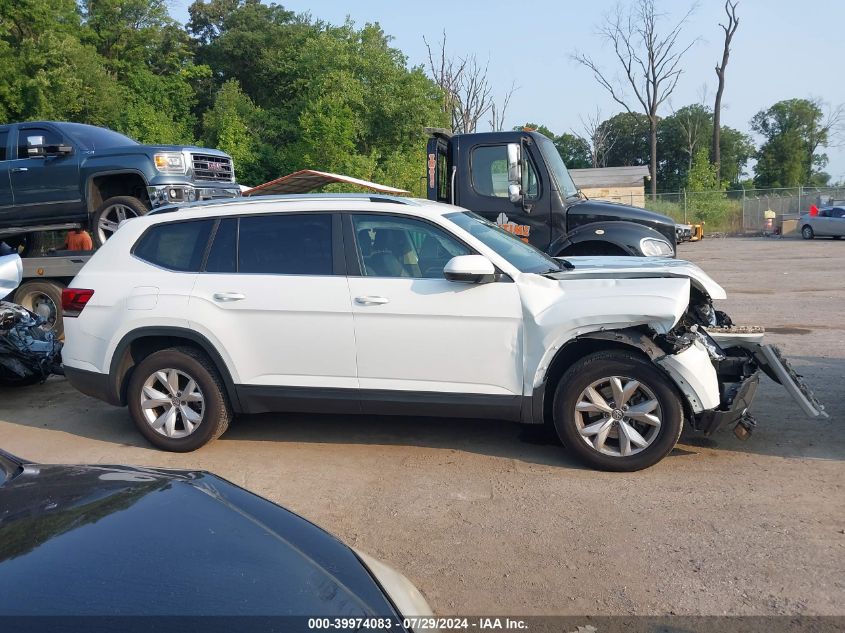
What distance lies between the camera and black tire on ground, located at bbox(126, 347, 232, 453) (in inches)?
229

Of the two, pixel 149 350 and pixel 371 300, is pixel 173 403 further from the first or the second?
pixel 371 300

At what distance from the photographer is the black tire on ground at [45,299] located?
9.98 metres

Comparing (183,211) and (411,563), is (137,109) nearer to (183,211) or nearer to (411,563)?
(183,211)

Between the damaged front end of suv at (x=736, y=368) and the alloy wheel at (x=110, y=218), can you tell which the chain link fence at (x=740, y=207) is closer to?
the alloy wheel at (x=110, y=218)

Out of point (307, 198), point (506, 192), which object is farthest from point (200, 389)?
point (506, 192)

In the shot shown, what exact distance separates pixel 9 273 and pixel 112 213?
9.20 feet

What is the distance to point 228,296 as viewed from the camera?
573 centimetres

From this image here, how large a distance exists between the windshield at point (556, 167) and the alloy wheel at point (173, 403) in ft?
16.2

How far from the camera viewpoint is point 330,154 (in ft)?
95.1

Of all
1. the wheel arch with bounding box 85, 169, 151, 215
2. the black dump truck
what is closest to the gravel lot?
the black dump truck

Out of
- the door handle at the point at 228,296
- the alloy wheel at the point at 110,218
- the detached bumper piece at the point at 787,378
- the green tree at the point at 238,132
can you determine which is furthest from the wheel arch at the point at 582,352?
the green tree at the point at 238,132

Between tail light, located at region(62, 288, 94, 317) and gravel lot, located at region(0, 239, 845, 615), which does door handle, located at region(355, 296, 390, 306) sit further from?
tail light, located at region(62, 288, 94, 317)

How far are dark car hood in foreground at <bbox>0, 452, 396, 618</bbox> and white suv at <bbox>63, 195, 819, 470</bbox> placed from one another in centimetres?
252

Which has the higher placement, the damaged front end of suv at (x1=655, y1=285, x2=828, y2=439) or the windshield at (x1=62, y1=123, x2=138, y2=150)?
the windshield at (x1=62, y1=123, x2=138, y2=150)
